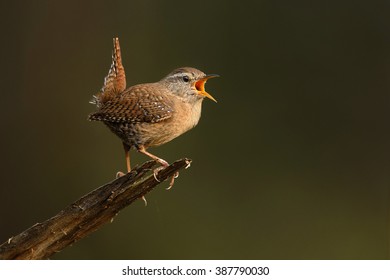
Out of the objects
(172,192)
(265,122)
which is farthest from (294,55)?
(172,192)

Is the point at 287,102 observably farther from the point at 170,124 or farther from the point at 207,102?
the point at 170,124

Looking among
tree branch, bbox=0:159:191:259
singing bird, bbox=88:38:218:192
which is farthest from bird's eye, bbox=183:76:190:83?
tree branch, bbox=0:159:191:259

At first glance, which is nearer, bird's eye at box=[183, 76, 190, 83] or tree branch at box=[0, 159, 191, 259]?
tree branch at box=[0, 159, 191, 259]

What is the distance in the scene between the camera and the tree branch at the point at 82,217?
327cm

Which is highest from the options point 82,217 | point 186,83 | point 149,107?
point 186,83

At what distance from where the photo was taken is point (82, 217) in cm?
333

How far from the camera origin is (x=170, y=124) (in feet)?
13.3

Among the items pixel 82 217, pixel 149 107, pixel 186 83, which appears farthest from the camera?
pixel 186 83

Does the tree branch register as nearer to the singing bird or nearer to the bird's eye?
the singing bird

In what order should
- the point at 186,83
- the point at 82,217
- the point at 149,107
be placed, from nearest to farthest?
the point at 82,217, the point at 149,107, the point at 186,83

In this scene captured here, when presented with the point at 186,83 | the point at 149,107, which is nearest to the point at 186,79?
the point at 186,83

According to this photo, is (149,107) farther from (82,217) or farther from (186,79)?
(82,217)

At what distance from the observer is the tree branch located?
3.27 m

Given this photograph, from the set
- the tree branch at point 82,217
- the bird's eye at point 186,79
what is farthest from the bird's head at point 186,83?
the tree branch at point 82,217
